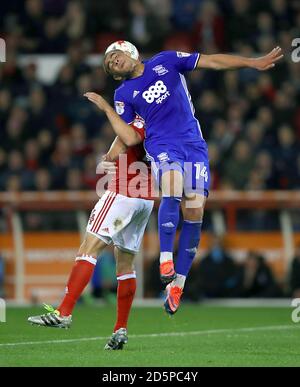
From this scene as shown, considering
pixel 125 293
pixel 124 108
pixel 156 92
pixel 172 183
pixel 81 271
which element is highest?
pixel 156 92

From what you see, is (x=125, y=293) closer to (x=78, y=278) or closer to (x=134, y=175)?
(x=78, y=278)

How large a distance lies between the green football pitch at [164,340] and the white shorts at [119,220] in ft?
3.23

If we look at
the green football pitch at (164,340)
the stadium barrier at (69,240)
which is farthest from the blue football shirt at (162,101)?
the stadium barrier at (69,240)

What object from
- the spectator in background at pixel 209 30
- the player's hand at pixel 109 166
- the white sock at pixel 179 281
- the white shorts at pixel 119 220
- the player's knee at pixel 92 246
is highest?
the spectator in background at pixel 209 30

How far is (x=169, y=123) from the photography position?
10875mm

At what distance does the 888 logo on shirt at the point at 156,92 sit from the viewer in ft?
35.7

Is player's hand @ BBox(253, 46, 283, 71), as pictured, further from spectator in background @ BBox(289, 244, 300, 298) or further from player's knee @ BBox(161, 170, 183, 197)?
spectator in background @ BBox(289, 244, 300, 298)

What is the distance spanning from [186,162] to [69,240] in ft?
29.6

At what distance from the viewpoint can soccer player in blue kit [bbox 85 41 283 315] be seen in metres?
10.7

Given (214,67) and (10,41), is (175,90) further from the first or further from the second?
(10,41)

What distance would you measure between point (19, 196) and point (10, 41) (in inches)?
184

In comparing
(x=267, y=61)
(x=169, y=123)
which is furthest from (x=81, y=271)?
(x=267, y=61)

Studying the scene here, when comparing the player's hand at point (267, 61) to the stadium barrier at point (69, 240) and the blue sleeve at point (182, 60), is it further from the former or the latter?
the stadium barrier at point (69, 240)
